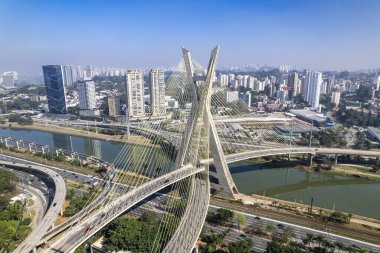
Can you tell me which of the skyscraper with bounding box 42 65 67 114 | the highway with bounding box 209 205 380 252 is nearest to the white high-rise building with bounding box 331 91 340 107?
the highway with bounding box 209 205 380 252

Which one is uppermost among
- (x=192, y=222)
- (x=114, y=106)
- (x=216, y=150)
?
(x=216, y=150)

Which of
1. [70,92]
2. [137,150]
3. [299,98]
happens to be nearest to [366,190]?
[137,150]

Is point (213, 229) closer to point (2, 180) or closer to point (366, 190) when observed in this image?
point (366, 190)

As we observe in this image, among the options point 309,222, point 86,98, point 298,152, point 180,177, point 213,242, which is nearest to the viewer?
point 213,242

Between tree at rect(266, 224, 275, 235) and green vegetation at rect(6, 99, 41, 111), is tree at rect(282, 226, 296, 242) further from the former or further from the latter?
green vegetation at rect(6, 99, 41, 111)

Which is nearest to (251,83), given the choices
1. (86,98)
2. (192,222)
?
(86,98)

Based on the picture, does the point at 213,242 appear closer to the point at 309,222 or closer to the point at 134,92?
the point at 309,222
